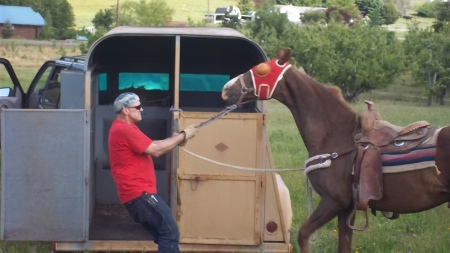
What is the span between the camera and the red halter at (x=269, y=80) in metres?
6.64

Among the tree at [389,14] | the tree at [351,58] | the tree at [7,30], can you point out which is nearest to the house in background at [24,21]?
the tree at [7,30]

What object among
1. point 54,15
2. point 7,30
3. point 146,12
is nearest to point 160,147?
point 7,30

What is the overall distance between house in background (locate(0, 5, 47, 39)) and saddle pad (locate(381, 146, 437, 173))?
197ft

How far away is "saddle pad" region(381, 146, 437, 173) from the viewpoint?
6293mm

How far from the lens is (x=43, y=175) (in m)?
7.20

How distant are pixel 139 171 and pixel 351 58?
1318 inches

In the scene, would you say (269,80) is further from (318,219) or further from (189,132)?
(318,219)

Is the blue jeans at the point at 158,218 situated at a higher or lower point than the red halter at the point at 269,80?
lower

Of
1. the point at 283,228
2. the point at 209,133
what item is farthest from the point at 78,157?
the point at 283,228

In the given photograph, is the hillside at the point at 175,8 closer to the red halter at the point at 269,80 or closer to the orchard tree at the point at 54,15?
the orchard tree at the point at 54,15

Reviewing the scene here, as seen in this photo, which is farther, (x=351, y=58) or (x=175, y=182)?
(x=351, y=58)

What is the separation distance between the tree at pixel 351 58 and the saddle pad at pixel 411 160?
31.2 metres

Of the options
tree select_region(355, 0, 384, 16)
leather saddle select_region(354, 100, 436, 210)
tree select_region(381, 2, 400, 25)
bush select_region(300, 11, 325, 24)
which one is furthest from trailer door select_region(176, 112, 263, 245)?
tree select_region(355, 0, 384, 16)

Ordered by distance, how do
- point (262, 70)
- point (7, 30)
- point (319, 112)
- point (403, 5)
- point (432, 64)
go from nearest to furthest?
point (262, 70) < point (319, 112) < point (432, 64) < point (7, 30) < point (403, 5)
